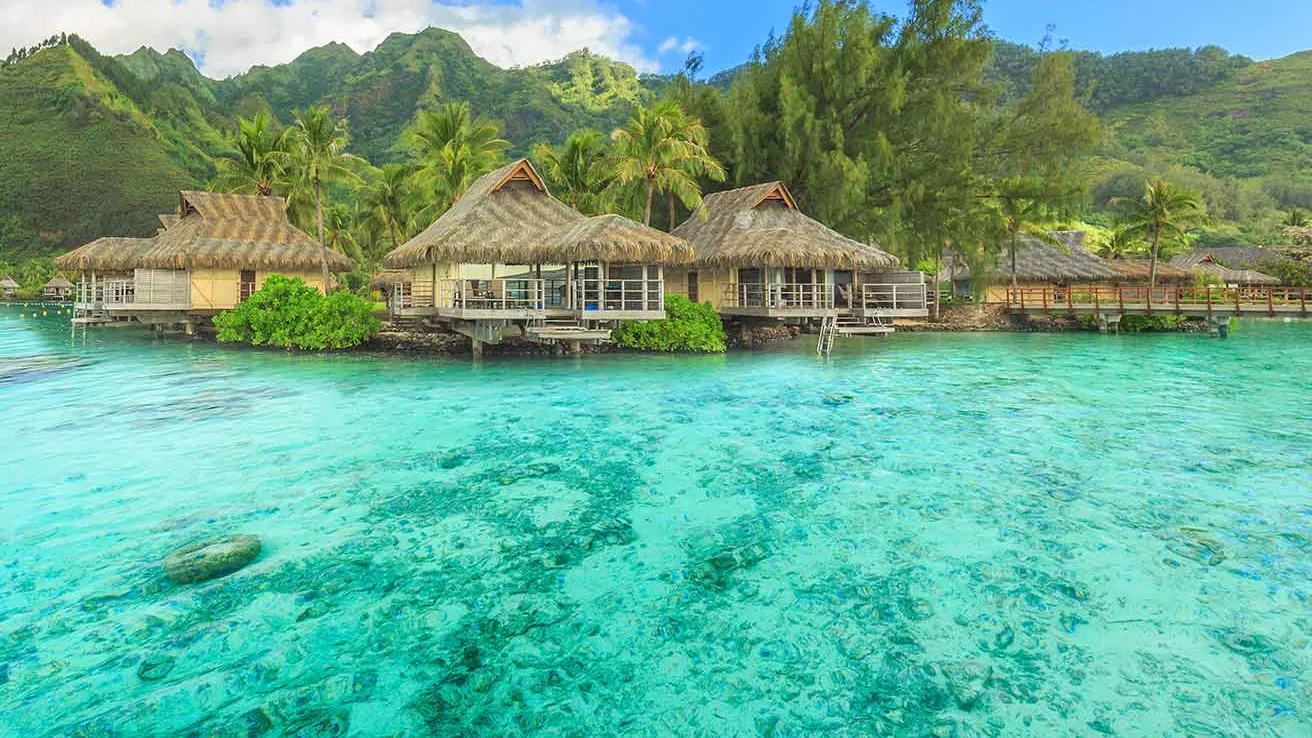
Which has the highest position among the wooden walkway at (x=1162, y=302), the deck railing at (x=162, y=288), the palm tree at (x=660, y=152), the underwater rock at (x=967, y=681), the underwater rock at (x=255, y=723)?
the palm tree at (x=660, y=152)

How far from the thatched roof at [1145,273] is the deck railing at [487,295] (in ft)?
104

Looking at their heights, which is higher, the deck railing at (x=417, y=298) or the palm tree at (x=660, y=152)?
the palm tree at (x=660, y=152)

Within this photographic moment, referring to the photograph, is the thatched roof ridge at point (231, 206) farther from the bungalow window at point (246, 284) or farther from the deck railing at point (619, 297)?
the deck railing at point (619, 297)

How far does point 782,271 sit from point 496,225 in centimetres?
902

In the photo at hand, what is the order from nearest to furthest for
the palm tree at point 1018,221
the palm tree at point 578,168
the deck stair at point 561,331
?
the deck stair at point 561,331, the palm tree at point 1018,221, the palm tree at point 578,168

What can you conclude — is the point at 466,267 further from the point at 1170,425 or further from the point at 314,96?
the point at 314,96

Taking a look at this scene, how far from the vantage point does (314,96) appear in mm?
97688

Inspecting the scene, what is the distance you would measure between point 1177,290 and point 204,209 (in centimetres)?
3850

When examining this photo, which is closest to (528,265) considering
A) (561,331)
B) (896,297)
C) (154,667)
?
(561,331)

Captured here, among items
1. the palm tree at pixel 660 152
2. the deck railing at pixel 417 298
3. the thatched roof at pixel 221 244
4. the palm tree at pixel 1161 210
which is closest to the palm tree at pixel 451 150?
the thatched roof at pixel 221 244

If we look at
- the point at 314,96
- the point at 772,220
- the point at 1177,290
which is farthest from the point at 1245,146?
the point at 314,96

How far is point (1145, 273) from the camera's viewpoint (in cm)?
3706

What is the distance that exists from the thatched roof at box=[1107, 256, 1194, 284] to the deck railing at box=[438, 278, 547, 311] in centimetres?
3176

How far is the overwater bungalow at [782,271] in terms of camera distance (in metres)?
21.3
